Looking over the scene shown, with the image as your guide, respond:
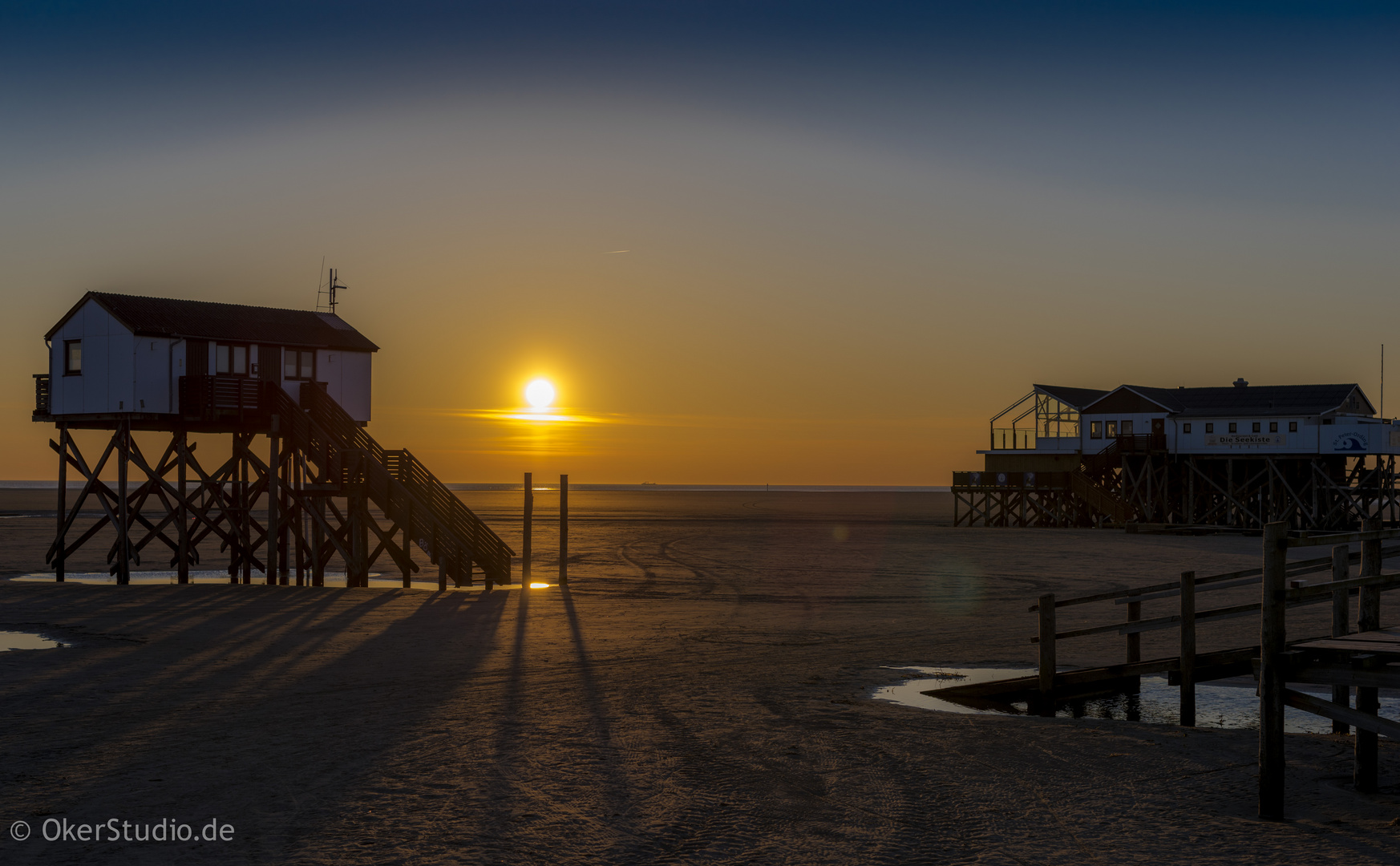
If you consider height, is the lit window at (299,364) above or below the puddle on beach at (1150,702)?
above

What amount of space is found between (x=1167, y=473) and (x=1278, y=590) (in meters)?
59.5

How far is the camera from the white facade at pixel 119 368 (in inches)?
1261

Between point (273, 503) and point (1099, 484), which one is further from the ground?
point (273, 503)

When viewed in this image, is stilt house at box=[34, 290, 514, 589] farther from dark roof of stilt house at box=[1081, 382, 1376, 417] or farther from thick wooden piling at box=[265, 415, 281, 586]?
dark roof of stilt house at box=[1081, 382, 1376, 417]

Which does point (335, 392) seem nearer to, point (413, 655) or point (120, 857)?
point (413, 655)

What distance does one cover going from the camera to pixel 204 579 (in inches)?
1351

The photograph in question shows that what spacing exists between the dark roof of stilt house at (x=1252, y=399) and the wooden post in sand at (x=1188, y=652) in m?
53.9

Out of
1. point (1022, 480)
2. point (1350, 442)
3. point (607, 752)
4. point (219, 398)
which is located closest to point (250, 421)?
point (219, 398)

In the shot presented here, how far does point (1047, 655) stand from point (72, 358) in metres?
29.7

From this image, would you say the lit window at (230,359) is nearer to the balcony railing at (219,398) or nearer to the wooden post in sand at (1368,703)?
the balcony railing at (219,398)

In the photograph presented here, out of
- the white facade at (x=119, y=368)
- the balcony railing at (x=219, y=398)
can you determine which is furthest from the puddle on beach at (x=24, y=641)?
the white facade at (x=119, y=368)

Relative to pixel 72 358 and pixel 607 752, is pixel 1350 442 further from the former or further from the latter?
pixel 607 752

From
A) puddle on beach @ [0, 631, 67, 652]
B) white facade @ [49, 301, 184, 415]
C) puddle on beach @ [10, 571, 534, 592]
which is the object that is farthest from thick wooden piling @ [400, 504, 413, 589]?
puddle on beach @ [0, 631, 67, 652]

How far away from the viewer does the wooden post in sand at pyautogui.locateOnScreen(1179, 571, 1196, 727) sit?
13.6 metres
